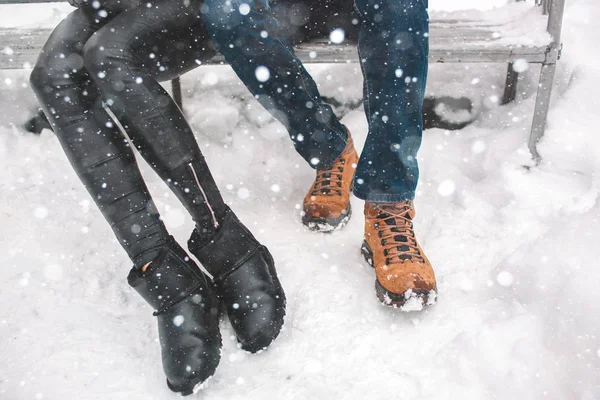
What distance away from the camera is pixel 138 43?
134cm

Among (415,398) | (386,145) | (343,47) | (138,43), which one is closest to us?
(415,398)

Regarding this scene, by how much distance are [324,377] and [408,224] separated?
51 cm

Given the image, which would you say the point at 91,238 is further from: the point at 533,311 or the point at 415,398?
the point at 533,311

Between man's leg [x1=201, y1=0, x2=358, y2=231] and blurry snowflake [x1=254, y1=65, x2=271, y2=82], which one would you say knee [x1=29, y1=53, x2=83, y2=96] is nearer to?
man's leg [x1=201, y1=0, x2=358, y2=231]

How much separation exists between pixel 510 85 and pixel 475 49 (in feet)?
Result: 1.64

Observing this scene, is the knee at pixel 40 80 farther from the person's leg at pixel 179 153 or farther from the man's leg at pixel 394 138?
the man's leg at pixel 394 138

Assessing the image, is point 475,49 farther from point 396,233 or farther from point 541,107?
point 396,233

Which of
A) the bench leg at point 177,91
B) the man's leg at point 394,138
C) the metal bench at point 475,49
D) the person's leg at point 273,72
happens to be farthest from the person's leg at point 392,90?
the bench leg at point 177,91

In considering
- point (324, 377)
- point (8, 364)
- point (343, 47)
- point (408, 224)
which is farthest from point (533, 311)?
point (8, 364)

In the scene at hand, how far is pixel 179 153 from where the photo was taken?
1.32 m

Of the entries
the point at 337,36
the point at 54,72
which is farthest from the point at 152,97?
the point at 337,36

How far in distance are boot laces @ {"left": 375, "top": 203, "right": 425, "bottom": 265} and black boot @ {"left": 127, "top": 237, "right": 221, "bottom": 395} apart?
526 mm

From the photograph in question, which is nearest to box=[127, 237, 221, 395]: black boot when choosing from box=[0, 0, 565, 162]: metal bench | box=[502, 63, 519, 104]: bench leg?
box=[0, 0, 565, 162]: metal bench

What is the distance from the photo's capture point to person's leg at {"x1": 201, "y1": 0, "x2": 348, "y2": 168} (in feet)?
4.64
